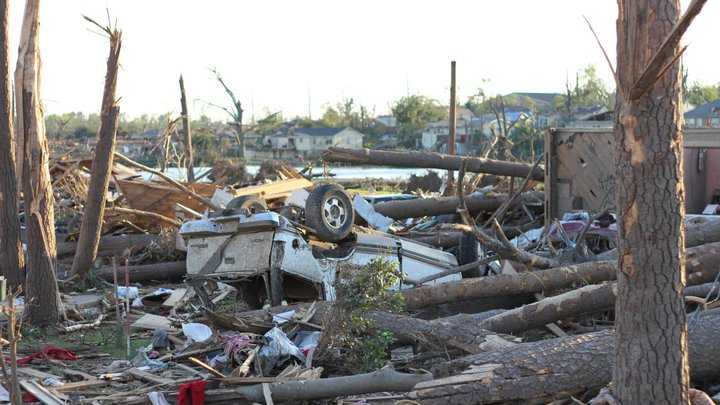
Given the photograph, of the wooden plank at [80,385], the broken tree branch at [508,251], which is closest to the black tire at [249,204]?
the broken tree branch at [508,251]

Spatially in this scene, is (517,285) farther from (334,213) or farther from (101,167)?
(101,167)

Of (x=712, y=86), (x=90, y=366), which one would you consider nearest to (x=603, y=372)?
(x=90, y=366)

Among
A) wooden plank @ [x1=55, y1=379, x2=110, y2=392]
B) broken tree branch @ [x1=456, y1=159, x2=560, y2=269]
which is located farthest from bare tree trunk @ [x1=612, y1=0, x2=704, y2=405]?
broken tree branch @ [x1=456, y1=159, x2=560, y2=269]

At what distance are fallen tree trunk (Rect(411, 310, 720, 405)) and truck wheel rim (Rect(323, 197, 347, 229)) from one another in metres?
4.76

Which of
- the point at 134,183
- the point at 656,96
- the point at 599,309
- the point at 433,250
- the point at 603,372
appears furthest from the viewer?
the point at 134,183

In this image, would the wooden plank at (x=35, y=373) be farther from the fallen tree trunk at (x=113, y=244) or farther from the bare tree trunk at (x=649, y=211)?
the fallen tree trunk at (x=113, y=244)

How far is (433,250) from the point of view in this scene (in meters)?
12.5

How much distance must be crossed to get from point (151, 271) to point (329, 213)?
210 inches

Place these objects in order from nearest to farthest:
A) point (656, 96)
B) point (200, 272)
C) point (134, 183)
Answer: point (656, 96) < point (200, 272) < point (134, 183)

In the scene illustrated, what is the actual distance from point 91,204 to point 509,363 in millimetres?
8912

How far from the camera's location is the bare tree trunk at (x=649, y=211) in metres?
5.06

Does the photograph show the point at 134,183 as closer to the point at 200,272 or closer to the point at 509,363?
the point at 200,272

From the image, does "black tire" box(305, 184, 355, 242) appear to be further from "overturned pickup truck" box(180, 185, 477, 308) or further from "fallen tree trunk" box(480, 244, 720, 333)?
"fallen tree trunk" box(480, 244, 720, 333)

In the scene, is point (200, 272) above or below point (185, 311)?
above
